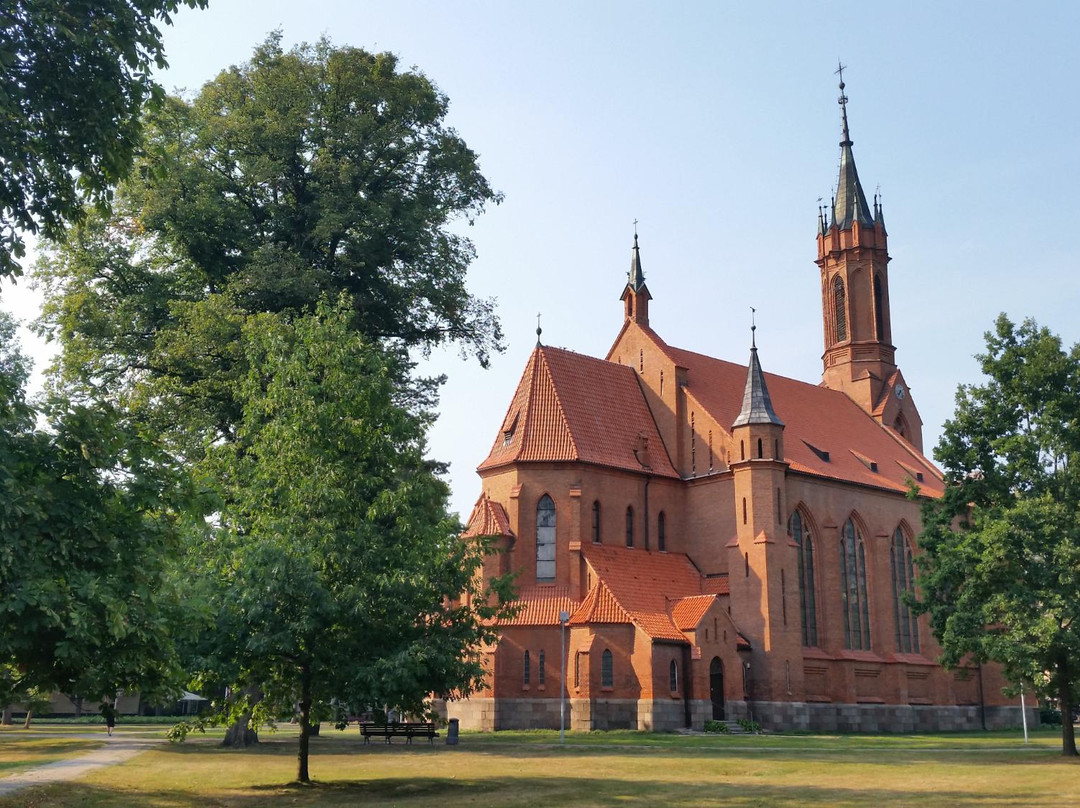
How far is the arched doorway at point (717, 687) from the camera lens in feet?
149

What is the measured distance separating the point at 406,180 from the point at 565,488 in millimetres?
15987

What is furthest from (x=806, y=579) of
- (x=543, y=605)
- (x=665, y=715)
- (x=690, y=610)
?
(x=543, y=605)

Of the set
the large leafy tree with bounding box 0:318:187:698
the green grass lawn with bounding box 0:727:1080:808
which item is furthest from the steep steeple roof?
the large leafy tree with bounding box 0:318:187:698

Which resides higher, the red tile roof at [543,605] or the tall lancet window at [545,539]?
the tall lancet window at [545,539]

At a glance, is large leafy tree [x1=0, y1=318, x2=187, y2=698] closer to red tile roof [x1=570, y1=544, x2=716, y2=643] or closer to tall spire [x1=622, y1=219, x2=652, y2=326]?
red tile roof [x1=570, y1=544, x2=716, y2=643]

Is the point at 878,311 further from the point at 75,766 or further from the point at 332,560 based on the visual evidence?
the point at 75,766

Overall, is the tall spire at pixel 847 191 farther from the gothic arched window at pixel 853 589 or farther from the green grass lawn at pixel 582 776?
the green grass lawn at pixel 582 776

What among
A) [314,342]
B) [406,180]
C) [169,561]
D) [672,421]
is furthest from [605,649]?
[169,561]

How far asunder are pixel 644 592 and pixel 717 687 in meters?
5.13

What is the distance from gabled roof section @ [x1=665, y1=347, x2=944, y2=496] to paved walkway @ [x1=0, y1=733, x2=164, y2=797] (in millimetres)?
30257

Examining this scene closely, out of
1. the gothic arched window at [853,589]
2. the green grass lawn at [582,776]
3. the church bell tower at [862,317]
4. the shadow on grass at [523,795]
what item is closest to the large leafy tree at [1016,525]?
the green grass lawn at [582,776]

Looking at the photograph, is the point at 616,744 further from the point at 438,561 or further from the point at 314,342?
the point at 314,342

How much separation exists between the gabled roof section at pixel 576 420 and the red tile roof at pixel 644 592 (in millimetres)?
4319

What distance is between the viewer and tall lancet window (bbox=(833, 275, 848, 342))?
6612 centimetres
